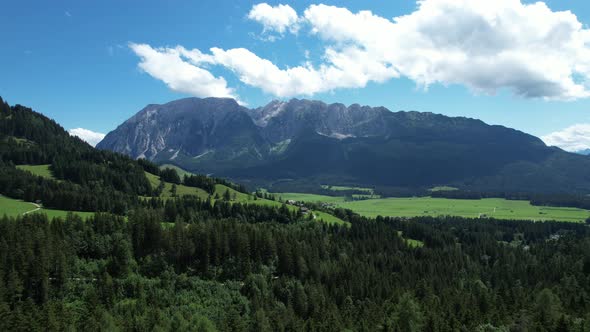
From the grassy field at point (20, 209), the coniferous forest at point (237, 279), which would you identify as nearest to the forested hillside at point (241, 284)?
the coniferous forest at point (237, 279)

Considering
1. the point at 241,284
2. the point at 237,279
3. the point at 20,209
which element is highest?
the point at 20,209

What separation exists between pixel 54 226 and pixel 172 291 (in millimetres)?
39573

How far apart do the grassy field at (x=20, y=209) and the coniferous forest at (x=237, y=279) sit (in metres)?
6.28

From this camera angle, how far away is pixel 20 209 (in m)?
147

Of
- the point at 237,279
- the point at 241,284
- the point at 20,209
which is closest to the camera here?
the point at 241,284

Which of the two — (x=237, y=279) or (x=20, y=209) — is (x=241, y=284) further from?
(x=20, y=209)

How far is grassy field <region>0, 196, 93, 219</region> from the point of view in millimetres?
142125

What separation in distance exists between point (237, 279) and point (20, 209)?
88728 mm

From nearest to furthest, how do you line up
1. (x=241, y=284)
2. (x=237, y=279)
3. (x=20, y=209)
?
(x=241, y=284) < (x=237, y=279) < (x=20, y=209)

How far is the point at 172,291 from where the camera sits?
10162 cm

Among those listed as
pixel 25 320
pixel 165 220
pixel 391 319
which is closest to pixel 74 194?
pixel 165 220

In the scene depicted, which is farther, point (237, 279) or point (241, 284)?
point (237, 279)

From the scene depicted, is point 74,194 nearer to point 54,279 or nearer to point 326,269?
point 54,279

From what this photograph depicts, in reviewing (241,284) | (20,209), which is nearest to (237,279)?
(241,284)
